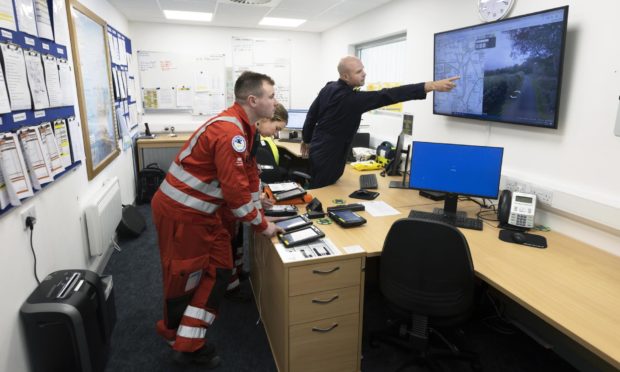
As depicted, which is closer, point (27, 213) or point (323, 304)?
point (27, 213)

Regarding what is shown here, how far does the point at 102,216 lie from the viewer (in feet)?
9.32

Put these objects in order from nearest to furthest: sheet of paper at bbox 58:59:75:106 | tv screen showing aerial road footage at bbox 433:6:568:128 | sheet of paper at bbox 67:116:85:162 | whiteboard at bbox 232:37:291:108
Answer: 1. tv screen showing aerial road footage at bbox 433:6:568:128
2. sheet of paper at bbox 58:59:75:106
3. sheet of paper at bbox 67:116:85:162
4. whiteboard at bbox 232:37:291:108

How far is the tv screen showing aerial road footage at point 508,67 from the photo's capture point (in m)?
2.03

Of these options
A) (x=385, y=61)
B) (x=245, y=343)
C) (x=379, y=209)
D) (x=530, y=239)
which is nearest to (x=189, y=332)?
(x=245, y=343)

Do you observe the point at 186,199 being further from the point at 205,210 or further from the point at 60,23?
the point at 60,23

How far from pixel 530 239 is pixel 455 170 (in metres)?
0.53

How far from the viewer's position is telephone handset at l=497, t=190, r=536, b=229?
6.82ft

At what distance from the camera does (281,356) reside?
1914mm

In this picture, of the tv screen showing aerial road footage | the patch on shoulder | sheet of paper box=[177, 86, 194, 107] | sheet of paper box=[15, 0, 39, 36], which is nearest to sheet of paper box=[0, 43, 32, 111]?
sheet of paper box=[15, 0, 39, 36]

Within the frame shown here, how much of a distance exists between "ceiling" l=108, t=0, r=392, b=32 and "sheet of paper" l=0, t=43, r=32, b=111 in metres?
2.67

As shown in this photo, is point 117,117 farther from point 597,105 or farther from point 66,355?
point 597,105

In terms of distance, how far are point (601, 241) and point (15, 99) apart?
2.83m

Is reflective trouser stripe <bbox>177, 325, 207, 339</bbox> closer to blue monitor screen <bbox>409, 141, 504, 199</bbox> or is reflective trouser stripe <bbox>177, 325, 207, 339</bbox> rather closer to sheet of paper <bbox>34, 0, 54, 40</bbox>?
blue monitor screen <bbox>409, 141, 504, 199</bbox>

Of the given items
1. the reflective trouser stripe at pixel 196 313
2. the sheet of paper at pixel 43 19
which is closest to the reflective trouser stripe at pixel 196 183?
the reflective trouser stripe at pixel 196 313
